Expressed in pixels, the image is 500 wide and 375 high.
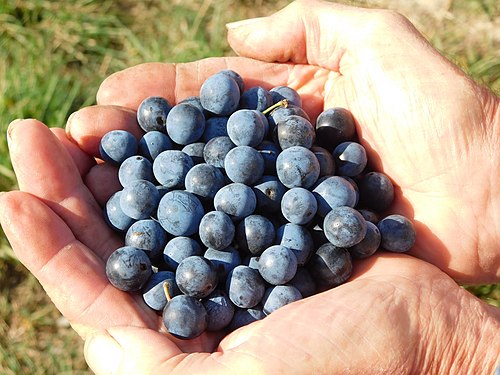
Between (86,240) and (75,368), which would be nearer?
(86,240)

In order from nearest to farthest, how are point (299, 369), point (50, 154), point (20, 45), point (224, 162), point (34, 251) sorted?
point (299, 369), point (34, 251), point (50, 154), point (224, 162), point (20, 45)

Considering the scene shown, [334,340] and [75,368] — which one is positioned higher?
[334,340]

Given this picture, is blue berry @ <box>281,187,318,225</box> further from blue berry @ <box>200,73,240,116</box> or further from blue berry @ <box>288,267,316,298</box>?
blue berry @ <box>200,73,240,116</box>

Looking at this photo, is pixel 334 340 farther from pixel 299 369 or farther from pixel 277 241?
pixel 277 241

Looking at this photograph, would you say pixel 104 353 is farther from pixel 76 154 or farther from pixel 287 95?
pixel 287 95

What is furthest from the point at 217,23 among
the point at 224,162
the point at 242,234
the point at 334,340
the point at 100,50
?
the point at 334,340

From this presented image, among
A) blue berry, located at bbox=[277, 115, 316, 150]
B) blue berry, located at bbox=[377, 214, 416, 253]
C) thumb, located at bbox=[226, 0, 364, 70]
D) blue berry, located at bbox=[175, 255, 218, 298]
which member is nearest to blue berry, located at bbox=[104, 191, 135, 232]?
blue berry, located at bbox=[175, 255, 218, 298]

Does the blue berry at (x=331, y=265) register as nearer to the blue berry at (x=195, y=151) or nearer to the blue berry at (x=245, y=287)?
the blue berry at (x=245, y=287)
